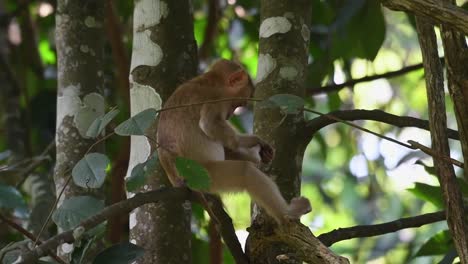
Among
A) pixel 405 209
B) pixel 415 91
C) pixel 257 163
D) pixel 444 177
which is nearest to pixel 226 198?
pixel 257 163

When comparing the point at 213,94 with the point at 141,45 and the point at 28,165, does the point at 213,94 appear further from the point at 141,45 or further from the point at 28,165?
the point at 28,165

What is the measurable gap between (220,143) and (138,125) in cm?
79

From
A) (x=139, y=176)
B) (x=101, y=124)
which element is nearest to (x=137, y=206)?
(x=139, y=176)

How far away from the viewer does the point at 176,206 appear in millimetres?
2771

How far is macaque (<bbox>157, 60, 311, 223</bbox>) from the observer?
105 inches

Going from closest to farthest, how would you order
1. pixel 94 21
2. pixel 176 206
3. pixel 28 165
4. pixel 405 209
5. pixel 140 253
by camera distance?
pixel 140 253
pixel 176 206
pixel 94 21
pixel 28 165
pixel 405 209

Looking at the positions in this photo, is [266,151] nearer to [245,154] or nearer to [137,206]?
[245,154]

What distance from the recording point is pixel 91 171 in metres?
2.22

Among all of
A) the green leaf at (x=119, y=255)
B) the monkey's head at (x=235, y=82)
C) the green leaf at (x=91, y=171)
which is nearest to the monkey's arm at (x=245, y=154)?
the monkey's head at (x=235, y=82)

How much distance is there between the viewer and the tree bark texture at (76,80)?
3014 mm

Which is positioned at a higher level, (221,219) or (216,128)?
(216,128)

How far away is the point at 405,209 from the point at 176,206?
4794 mm

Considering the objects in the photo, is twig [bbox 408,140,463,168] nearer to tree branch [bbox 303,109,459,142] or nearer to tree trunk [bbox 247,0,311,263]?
tree branch [bbox 303,109,459,142]

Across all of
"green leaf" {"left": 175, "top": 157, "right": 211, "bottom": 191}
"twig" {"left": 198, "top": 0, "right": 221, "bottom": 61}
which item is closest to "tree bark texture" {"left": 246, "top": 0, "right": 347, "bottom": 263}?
"green leaf" {"left": 175, "top": 157, "right": 211, "bottom": 191}
